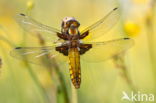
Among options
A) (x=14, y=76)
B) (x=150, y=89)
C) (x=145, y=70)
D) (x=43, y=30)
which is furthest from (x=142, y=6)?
(x=43, y=30)

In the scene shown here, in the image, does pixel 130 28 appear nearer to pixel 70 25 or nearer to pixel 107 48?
pixel 107 48

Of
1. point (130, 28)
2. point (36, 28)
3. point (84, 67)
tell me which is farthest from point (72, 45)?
point (84, 67)

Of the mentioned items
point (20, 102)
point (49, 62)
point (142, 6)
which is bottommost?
point (20, 102)

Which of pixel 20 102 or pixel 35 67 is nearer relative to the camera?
pixel 20 102

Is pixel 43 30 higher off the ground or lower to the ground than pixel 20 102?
higher

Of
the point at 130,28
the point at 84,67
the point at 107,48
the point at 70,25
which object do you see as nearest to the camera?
the point at 70,25

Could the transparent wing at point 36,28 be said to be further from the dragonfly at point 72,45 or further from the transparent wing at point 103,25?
the transparent wing at point 103,25

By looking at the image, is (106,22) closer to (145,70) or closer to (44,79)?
(44,79)
